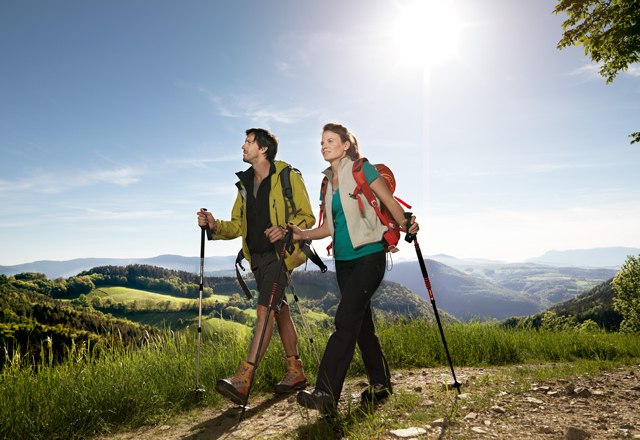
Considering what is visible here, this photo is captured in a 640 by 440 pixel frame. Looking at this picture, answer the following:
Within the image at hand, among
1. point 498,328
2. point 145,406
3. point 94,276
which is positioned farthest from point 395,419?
point 94,276

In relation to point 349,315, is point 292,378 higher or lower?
lower

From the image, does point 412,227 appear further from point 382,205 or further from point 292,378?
point 292,378

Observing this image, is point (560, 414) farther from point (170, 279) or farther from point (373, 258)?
point (170, 279)

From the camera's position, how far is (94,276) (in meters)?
150

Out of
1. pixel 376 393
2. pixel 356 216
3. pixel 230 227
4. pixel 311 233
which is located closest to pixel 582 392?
pixel 376 393

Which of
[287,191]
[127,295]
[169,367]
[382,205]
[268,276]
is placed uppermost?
[287,191]

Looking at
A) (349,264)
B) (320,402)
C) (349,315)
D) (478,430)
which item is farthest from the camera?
(349,264)

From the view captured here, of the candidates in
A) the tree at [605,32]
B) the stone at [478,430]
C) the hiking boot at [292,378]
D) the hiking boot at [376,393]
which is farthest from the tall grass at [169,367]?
the tree at [605,32]

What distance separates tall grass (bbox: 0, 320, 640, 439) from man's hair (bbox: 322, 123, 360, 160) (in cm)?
296

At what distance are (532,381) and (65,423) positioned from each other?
504cm

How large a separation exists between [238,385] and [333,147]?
8.56ft

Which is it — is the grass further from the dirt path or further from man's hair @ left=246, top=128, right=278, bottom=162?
the dirt path

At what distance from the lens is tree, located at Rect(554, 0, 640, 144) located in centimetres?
1109

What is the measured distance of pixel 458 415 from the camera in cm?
391
